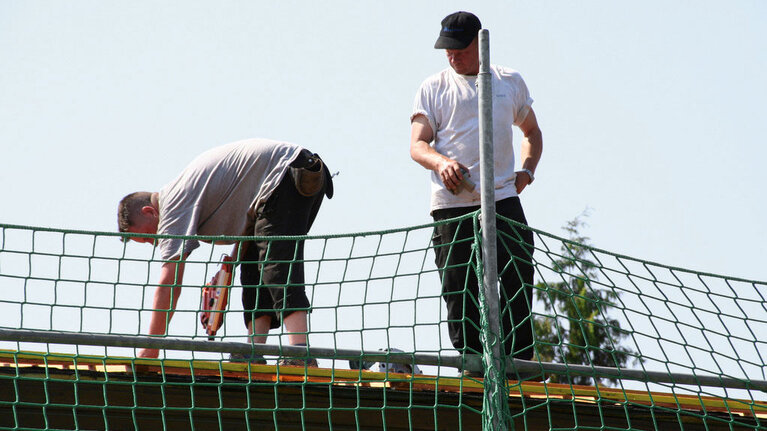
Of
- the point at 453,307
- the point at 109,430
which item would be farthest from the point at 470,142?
the point at 109,430

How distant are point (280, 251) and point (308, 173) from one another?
40cm

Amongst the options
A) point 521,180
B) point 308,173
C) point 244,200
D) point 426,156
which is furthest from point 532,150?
point 244,200

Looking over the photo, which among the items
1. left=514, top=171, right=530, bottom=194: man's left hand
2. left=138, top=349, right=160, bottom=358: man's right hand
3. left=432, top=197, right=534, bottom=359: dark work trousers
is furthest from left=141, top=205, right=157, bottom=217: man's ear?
left=514, top=171, right=530, bottom=194: man's left hand

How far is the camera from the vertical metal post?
3750 millimetres

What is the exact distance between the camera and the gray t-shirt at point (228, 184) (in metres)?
5.07

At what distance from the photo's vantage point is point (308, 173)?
5.05m

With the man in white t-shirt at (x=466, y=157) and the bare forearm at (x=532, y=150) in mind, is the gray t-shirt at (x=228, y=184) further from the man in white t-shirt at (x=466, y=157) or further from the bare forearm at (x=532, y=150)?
the bare forearm at (x=532, y=150)

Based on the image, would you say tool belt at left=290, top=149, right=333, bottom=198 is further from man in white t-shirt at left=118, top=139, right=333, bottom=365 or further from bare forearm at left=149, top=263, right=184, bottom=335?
bare forearm at left=149, top=263, right=184, bottom=335

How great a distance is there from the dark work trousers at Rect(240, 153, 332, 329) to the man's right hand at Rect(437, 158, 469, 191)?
0.71m

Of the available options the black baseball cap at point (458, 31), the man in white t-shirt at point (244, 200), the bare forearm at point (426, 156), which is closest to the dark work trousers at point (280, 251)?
the man in white t-shirt at point (244, 200)

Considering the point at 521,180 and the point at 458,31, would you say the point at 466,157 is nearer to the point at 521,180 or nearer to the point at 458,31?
the point at 521,180

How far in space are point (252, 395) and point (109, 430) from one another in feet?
1.88

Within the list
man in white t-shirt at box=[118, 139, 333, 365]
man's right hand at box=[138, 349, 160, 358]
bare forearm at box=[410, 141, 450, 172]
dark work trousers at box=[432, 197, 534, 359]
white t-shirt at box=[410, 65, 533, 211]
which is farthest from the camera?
man in white t-shirt at box=[118, 139, 333, 365]

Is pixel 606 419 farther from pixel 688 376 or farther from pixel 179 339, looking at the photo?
pixel 179 339
